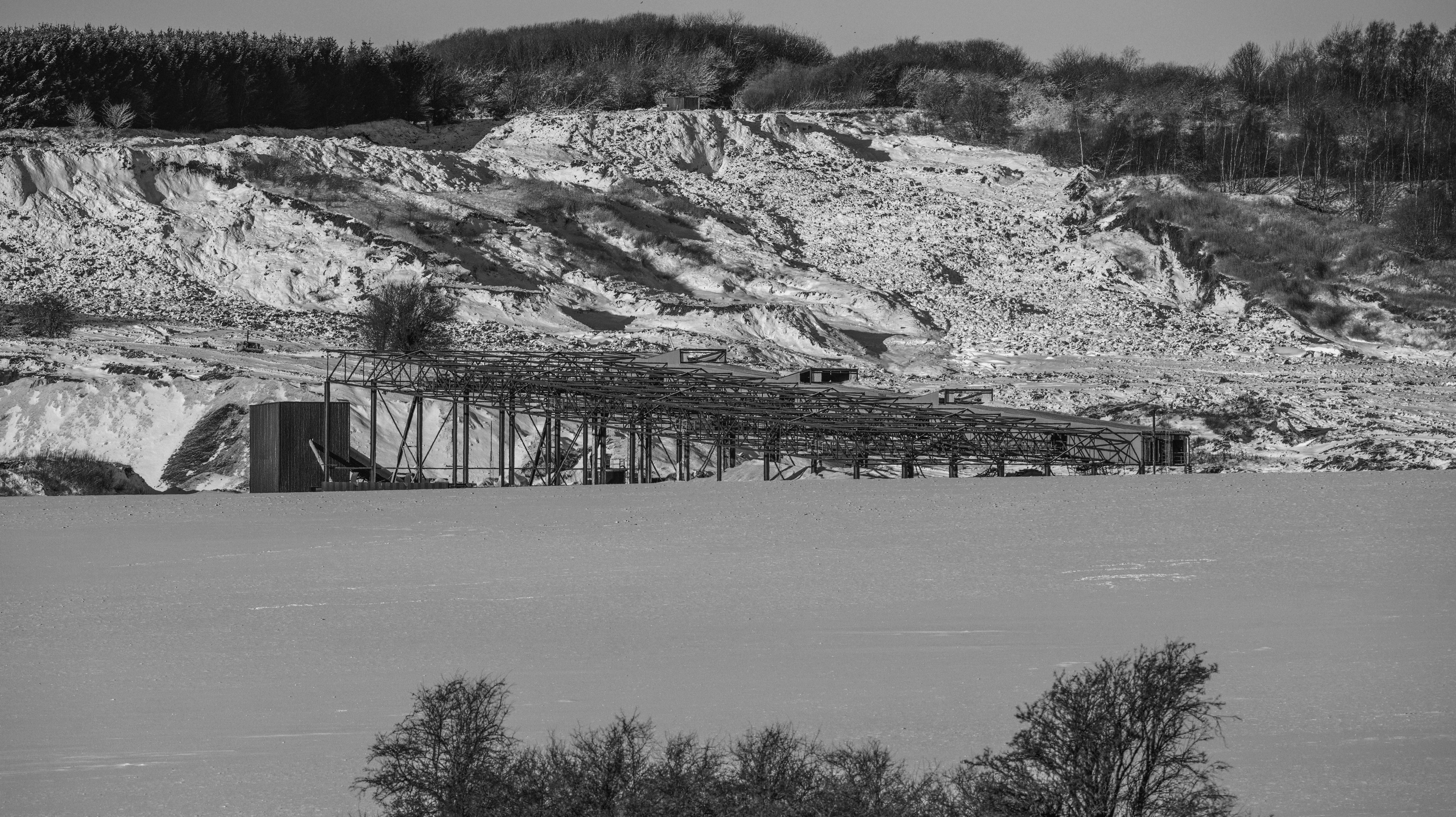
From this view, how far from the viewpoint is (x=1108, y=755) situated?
37.7ft

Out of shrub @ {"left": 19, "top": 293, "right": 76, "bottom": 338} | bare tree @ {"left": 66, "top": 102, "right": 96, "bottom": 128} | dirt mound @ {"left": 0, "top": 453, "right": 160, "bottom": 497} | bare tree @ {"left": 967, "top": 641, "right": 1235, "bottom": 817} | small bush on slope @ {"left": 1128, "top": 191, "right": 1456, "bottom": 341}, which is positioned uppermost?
bare tree @ {"left": 66, "top": 102, "right": 96, "bottom": 128}

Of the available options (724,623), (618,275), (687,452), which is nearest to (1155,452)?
(687,452)

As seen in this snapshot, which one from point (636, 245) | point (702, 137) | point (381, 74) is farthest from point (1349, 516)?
point (381, 74)

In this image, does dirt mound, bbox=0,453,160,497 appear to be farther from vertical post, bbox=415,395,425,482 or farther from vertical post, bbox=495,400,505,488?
vertical post, bbox=495,400,505,488

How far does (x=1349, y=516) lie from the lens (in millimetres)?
24266

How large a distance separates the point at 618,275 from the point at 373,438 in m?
29.2

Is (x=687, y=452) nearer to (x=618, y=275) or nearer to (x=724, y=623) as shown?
(x=724, y=623)

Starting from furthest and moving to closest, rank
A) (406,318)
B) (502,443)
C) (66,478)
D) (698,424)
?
(406,318) < (698,424) < (502,443) < (66,478)

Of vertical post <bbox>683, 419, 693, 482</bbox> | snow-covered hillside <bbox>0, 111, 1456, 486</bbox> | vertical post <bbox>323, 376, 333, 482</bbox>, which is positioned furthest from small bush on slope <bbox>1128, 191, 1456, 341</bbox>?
vertical post <bbox>323, 376, 333, 482</bbox>

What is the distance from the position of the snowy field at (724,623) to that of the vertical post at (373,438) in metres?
7.07

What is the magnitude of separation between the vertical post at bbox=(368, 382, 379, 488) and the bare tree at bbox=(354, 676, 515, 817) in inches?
875

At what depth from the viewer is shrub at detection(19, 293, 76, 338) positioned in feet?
166

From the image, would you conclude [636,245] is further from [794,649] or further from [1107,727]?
[1107,727]

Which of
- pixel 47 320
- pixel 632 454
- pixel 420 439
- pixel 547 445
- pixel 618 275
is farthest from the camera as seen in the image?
pixel 618 275
